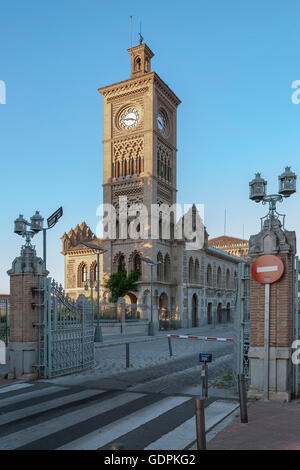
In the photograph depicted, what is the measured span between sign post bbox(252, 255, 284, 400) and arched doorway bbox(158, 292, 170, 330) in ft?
109

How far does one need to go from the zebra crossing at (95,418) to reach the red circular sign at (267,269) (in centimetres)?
276

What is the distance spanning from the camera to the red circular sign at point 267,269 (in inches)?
347

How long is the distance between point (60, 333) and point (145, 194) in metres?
→ 30.9

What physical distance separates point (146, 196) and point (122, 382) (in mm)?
31986

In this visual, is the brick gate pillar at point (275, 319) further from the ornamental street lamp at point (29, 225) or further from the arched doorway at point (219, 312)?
the arched doorway at point (219, 312)

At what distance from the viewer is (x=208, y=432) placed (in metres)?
6.44

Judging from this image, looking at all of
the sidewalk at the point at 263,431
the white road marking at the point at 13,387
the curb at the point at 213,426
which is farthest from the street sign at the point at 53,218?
the sidewalk at the point at 263,431

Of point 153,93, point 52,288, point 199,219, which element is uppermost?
point 153,93

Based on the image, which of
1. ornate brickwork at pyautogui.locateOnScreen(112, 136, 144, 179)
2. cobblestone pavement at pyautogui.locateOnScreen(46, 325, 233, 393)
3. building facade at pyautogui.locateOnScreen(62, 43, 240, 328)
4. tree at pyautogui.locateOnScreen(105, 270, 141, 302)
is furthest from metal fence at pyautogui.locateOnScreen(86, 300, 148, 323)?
cobblestone pavement at pyautogui.locateOnScreen(46, 325, 233, 393)

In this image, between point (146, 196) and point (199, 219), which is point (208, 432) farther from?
point (199, 219)

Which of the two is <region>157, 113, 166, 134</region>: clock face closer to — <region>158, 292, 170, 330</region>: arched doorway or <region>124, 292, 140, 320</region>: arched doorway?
<region>158, 292, 170, 330</region>: arched doorway

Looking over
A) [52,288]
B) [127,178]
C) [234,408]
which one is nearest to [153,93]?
[127,178]

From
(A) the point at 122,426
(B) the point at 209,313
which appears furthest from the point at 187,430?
(B) the point at 209,313

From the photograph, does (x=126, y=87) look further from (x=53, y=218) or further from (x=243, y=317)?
(x=243, y=317)
